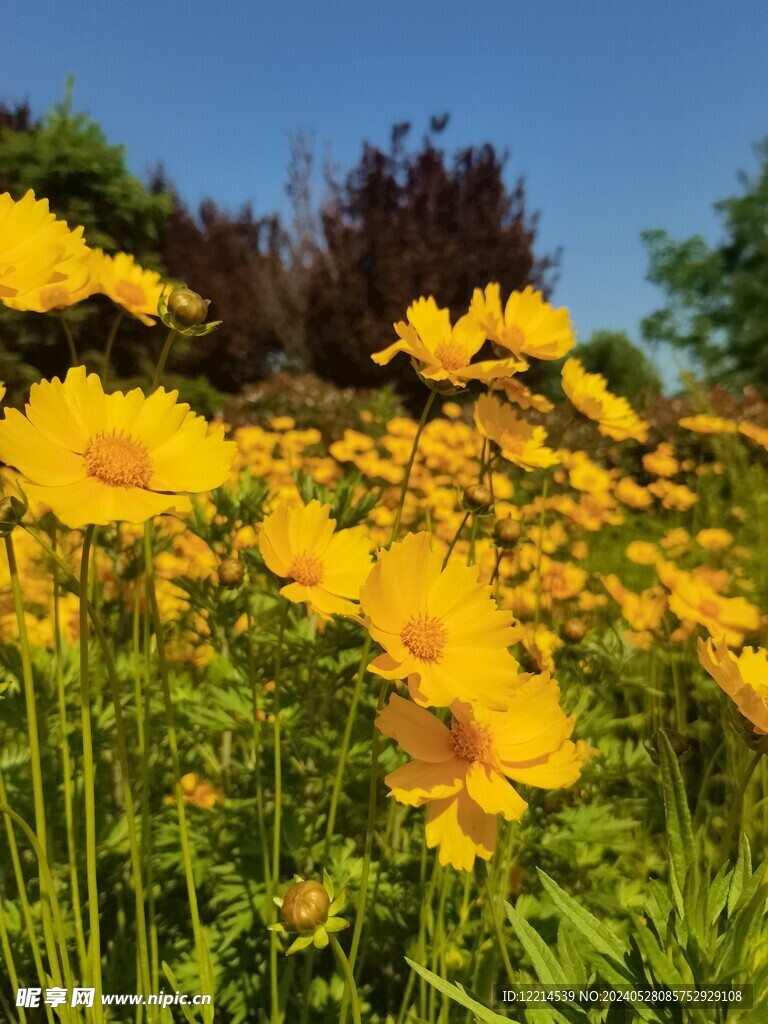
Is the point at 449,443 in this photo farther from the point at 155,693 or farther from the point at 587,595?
the point at 155,693

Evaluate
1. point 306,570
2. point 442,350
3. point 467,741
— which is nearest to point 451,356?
point 442,350

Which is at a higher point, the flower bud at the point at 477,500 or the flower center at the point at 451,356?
the flower center at the point at 451,356

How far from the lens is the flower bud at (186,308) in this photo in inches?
19.2

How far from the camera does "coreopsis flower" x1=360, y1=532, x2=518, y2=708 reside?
466 mm

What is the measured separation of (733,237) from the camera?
14.9 m

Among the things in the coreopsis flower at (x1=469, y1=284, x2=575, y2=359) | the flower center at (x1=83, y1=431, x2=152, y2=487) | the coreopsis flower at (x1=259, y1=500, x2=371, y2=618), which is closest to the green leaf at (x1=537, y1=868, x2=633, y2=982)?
the coreopsis flower at (x1=259, y1=500, x2=371, y2=618)

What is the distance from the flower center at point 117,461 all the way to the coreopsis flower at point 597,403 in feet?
1.68

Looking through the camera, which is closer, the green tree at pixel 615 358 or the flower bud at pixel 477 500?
the flower bud at pixel 477 500

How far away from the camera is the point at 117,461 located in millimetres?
481

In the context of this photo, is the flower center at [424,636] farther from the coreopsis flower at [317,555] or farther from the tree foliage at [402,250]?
the tree foliage at [402,250]

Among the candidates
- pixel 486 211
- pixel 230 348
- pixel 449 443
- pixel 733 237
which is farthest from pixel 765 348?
pixel 449 443

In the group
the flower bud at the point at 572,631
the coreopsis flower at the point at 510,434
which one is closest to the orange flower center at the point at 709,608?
the flower bud at the point at 572,631

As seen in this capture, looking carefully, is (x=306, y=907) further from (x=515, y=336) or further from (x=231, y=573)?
(x=515, y=336)

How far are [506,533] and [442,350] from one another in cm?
20
